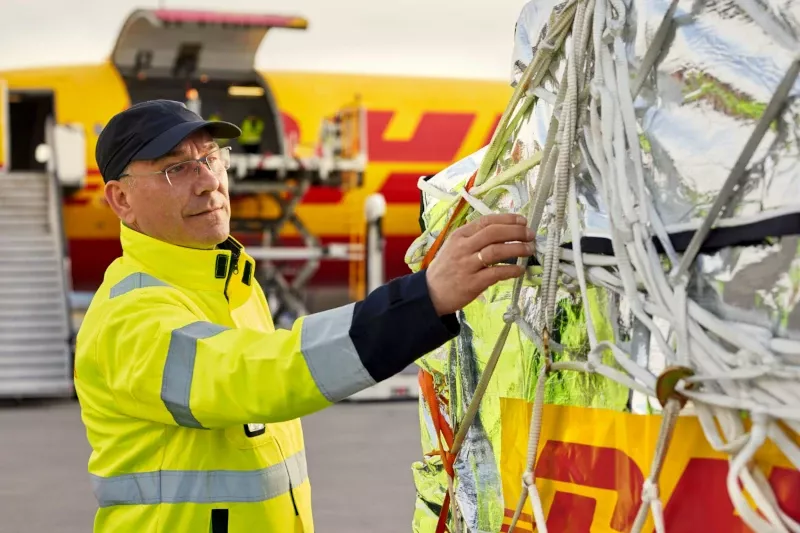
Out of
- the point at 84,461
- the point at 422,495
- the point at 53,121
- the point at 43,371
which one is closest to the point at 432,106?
the point at 53,121

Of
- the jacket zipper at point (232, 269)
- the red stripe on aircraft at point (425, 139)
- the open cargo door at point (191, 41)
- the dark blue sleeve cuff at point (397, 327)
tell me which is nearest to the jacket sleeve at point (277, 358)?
the dark blue sleeve cuff at point (397, 327)

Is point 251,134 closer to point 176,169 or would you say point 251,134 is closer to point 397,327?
point 176,169

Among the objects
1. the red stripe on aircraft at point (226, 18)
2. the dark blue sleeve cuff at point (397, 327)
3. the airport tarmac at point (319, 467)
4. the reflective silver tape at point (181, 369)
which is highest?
the red stripe on aircraft at point (226, 18)

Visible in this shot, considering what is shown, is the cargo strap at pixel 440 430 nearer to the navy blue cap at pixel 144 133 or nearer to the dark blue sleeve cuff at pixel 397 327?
the dark blue sleeve cuff at pixel 397 327

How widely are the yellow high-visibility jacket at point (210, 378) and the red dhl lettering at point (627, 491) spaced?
0.30m

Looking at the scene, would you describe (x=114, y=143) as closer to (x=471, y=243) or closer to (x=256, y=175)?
(x=471, y=243)

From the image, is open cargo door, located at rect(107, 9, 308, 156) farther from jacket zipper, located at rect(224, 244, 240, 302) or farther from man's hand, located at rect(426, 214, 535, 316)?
man's hand, located at rect(426, 214, 535, 316)

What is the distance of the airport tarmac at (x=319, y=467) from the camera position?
24.2 ft

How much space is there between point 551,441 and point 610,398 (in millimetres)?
188

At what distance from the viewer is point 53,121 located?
1641 centimetres

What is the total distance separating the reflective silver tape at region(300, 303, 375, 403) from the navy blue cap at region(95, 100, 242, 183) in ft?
2.43

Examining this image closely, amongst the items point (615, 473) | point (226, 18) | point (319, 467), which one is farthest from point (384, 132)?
point (615, 473)

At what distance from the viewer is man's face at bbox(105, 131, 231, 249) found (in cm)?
260

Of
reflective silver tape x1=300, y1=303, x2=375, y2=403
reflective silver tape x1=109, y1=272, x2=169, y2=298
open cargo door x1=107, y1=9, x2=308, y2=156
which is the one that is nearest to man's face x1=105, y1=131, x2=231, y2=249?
reflective silver tape x1=109, y1=272, x2=169, y2=298
